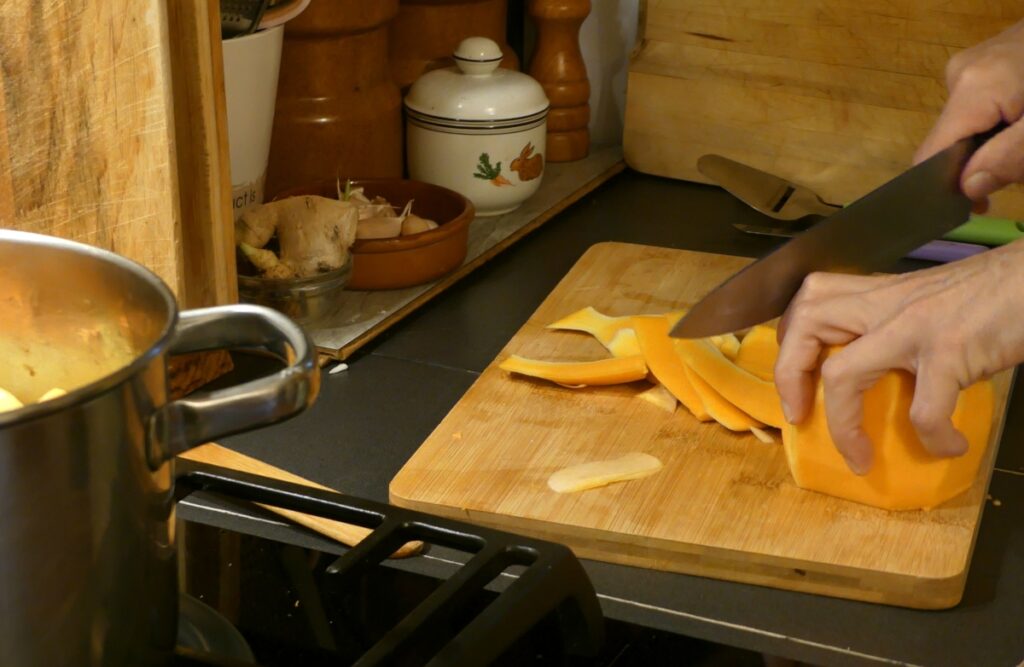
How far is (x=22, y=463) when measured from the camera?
1.53ft

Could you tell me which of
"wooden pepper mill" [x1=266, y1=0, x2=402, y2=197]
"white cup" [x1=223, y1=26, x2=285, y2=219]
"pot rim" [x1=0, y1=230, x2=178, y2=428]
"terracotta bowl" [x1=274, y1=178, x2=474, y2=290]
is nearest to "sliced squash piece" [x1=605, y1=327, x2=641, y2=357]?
"terracotta bowl" [x1=274, y1=178, x2=474, y2=290]

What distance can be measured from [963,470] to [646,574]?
0.24 m

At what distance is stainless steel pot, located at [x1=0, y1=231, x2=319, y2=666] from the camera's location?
18.8 inches

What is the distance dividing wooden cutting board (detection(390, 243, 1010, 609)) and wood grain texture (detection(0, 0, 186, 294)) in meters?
0.28

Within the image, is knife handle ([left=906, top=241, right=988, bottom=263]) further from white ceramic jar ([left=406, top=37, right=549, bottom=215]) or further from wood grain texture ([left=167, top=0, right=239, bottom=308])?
wood grain texture ([left=167, top=0, right=239, bottom=308])

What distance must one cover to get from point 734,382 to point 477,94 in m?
0.58

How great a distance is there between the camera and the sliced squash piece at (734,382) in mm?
974

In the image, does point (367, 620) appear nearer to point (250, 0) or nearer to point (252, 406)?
point (252, 406)

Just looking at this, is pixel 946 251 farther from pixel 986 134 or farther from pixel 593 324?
pixel 593 324

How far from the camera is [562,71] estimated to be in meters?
1.67

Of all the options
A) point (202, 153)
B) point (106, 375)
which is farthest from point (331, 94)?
point (106, 375)

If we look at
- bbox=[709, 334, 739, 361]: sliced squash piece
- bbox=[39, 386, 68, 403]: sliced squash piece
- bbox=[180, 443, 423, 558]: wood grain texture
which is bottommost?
bbox=[180, 443, 423, 558]: wood grain texture

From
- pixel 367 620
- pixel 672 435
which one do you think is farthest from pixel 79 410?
pixel 672 435

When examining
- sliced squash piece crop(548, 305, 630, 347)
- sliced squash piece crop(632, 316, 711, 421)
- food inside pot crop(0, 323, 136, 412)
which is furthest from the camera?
sliced squash piece crop(548, 305, 630, 347)
